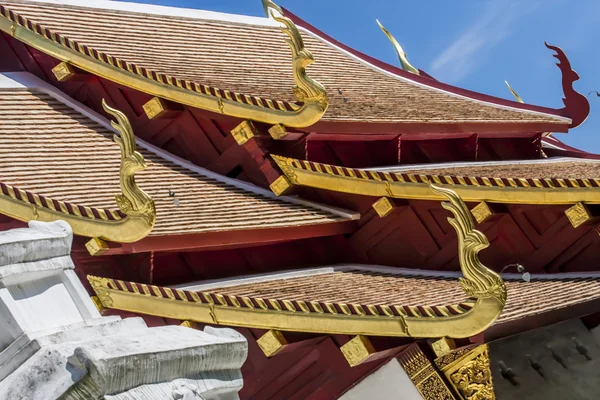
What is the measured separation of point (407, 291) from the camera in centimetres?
806

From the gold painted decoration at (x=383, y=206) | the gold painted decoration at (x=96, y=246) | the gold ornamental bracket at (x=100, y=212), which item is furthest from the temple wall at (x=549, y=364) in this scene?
the gold painted decoration at (x=96, y=246)

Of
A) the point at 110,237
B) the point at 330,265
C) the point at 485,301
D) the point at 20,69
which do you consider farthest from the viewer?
the point at 20,69

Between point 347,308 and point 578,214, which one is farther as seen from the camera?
point 578,214

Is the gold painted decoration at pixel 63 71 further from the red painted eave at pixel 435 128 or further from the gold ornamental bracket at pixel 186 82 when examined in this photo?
the red painted eave at pixel 435 128

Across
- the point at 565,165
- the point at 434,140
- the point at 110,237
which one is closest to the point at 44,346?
the point at 110,237

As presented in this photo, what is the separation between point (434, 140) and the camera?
1110 centimetres

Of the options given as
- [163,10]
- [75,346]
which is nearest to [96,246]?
[75,346]

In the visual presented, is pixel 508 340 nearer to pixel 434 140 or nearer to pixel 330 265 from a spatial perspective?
pixel 330 265

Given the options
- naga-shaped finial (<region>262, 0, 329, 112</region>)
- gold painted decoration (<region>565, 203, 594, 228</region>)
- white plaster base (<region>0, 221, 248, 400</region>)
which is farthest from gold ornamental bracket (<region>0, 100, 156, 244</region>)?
gold painted decoration (<region>565, 203, 594, 228</region>)

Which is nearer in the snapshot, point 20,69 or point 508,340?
point 508,340

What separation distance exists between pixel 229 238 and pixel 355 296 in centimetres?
128

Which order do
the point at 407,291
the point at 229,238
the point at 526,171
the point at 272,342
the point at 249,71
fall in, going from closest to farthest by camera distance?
the point at 272,342
the point at 407,291
the point at 229,238
the point at 526,171
the point at 249,71

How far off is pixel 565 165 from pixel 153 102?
485 cm

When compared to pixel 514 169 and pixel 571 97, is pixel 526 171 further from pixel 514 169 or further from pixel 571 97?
pixel 571 97
